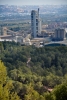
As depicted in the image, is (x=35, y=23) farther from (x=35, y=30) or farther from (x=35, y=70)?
(x=35, y=70)

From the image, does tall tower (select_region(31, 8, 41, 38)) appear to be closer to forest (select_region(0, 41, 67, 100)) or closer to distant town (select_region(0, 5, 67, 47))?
distant town (select_region(0, 5, 67, 47))

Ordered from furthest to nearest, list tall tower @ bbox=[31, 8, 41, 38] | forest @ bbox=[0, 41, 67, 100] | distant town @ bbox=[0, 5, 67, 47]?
tall tower @ bbox=[31, 8, 41, 38]
distant town @ bbox=[0, 5, 67, 47]
forest @ bbox=[0, 41, 67, 100]

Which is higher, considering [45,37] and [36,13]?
[36,13]

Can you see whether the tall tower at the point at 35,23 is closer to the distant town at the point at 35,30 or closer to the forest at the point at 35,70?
the distant town at the point at 35,30

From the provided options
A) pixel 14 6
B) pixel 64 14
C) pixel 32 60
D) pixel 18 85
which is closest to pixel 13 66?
pixel 32 60

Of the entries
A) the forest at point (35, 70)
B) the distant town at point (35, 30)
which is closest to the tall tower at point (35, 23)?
the distant town at point (35, 30)

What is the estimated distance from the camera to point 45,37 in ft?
69.7

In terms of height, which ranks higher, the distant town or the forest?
the forest

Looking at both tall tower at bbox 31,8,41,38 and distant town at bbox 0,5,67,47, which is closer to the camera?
distant town at bbox 0,5,67,47

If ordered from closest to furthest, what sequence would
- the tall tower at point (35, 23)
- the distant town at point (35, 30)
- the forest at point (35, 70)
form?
the forest at point (35, 70) → the distant town at point (35, 30) → the tall tower at point (35, 23)

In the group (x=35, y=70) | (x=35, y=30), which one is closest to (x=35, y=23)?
(x=35, y=30)

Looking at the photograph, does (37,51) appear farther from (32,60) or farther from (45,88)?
(45,88)

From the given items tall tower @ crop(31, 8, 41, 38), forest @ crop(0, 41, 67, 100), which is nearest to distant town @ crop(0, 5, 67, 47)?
tall tower @ crop(31, 8, 41, 38)

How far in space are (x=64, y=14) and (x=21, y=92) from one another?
3180cm
